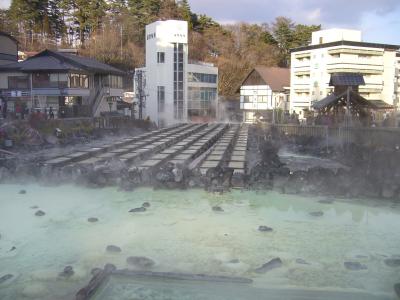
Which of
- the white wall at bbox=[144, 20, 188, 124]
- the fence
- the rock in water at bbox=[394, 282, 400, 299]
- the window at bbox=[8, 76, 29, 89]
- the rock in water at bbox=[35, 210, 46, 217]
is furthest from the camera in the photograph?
the white wall at bbox=[144, 20, 188, 124]

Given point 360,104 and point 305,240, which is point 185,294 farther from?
point 360,104

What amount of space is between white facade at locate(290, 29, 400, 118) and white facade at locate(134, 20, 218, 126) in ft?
37.5

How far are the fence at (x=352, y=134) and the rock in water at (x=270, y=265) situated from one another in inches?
535

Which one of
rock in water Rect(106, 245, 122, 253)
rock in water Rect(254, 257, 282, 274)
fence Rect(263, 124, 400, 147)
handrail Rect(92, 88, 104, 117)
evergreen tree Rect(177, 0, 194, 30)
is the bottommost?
rock in water Rect(254, 257, 282, 274)

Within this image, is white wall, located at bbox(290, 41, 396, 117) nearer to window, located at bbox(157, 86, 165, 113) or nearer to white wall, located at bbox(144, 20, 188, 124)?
white wall, located at bbox(144, 20, 188, 124)

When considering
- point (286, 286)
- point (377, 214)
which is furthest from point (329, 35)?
point (286, 286)

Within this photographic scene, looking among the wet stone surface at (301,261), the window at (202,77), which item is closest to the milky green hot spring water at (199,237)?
the wet stone surface at (301,261)

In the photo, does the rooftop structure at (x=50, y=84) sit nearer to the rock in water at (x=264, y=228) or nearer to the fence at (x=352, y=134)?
the fence at (x=352, y=134)

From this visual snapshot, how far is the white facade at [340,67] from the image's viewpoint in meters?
39.7

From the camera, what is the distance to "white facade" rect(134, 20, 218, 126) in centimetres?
3850

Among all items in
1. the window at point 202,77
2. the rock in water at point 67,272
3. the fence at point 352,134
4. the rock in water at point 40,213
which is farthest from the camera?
the window at point 202,77

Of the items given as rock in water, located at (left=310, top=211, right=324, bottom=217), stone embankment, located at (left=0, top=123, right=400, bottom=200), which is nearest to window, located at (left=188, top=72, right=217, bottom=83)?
stone embankment, located at (left=0, top=123, right=400, bottom=200)

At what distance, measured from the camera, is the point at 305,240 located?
873cm

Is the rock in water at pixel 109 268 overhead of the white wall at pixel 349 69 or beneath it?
beneath
